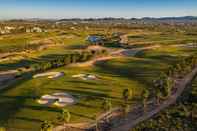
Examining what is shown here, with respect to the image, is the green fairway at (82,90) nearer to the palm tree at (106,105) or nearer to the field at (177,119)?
the palm tree at (106,105)

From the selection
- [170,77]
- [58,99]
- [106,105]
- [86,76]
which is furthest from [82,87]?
[170,77]

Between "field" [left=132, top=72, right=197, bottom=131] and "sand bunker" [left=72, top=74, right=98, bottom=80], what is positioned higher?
"sand bunker" [left=72, top=74, right=98, bottom=80]

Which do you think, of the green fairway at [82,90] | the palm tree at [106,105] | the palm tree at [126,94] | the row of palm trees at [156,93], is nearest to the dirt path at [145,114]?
the row of palm trees at [156,93]

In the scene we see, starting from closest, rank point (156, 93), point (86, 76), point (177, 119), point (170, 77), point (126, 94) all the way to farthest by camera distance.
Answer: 1. point (177, 119)
2. point (126, 94)
3. point (156, 93)
4. point (170, 77)
5. point (86, 76)

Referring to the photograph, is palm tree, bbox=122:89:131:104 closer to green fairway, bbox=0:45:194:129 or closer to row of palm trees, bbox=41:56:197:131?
row of palm trees, bbox=41:56:197:131

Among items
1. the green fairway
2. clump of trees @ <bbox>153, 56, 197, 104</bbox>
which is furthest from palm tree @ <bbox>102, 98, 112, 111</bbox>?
clump of trees @ <bbox>153, 56, 197, 104</bbox>

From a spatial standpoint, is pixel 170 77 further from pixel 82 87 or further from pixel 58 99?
pixel 58 99

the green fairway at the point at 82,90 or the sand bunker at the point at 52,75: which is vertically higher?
the sand bunker at the point at 52,75

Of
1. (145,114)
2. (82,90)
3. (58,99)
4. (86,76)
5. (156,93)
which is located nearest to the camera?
(145,114)

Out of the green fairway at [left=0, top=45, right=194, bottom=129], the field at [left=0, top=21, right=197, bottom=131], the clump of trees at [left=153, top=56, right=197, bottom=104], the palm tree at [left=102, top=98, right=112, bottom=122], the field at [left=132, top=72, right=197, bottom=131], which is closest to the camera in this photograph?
the field at [left=132, top=72, right=197, bottom=131]

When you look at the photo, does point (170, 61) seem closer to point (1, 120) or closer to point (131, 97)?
point (131, 97)
